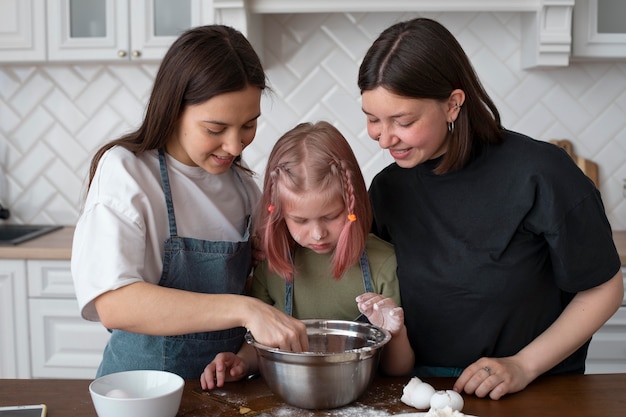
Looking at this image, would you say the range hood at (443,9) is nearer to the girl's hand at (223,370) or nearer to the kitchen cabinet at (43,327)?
the kitchen cabinet at (43,327)

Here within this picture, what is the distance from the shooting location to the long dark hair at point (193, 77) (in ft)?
4.80

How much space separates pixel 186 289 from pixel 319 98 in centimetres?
172

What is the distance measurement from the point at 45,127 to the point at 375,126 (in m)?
2.10

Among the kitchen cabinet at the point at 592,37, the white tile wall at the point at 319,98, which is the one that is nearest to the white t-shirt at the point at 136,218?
the white tile wall at the point at 319,98

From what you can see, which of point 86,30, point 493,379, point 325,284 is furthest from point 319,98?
point 493,379

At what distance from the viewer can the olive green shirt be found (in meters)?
1.68

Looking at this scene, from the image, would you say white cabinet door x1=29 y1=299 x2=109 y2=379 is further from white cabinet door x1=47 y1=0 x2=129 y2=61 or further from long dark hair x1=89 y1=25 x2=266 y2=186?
long dark hair x1=89 y1=25 x2=266 y2=186

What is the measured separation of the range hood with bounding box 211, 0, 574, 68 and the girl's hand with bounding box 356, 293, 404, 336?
1.55 meters

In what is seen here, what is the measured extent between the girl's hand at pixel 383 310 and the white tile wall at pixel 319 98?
1.67 m

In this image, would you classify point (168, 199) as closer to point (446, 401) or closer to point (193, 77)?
point (193, 77)

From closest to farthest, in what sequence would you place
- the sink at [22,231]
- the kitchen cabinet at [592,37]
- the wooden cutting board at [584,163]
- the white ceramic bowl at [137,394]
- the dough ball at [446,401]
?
the white ceramic bowl at [137,394], the dough ball at [446,401], the kitchen cabinet at [592,37], the sink at [22,231], the wooden cutting board at [584,163]

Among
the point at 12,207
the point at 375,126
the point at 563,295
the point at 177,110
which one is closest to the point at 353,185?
the point at 375,126

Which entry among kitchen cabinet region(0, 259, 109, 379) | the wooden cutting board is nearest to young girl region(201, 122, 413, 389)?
kitchen cabinet region(0, 259, 109, 379)

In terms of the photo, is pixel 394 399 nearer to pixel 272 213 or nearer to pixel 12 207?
pixel 272 213
